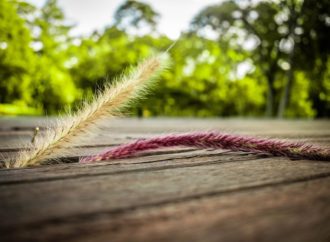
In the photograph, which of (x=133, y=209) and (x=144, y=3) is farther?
(x=144, y=3)

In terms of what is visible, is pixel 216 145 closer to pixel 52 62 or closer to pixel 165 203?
pixel 165 203

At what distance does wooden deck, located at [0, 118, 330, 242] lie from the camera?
0.49 meters

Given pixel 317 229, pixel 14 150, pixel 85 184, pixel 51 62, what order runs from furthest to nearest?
pixel 51 62 < pixel 14 150 < pixel 85 184 < pixel 317 229

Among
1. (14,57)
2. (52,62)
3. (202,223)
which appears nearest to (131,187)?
(202,223)

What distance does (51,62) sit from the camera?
60.2ft

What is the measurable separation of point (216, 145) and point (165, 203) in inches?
20.6

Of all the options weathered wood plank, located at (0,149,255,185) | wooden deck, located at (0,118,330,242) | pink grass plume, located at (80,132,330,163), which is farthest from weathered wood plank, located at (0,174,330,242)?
pink grass plume, located at (80,132,330,163)

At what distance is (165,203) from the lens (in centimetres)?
61

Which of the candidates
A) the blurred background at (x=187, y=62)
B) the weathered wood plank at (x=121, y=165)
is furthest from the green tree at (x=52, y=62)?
the weathered wood plank at (x=121, y=165)

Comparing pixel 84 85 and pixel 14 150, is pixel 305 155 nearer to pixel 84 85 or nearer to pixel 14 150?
pixel 14 150

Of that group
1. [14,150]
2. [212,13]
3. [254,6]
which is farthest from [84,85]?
[14,150]

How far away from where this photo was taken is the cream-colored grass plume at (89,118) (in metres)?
1.02

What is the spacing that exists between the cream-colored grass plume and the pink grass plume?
97 millimetres

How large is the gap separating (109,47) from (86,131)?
20.3 metres
